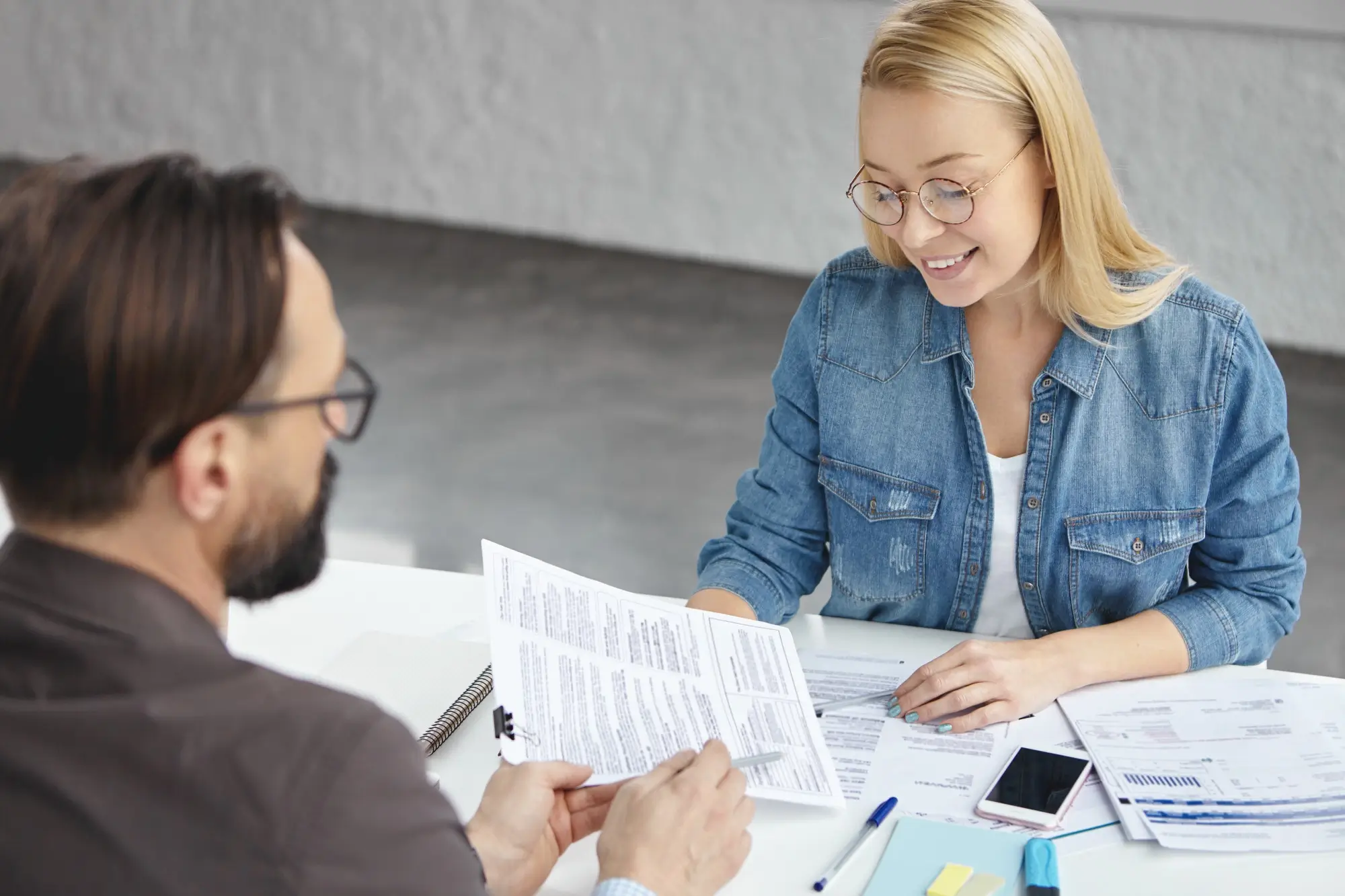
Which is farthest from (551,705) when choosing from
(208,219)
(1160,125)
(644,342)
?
(1160,125)

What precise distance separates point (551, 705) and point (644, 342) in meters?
3.76

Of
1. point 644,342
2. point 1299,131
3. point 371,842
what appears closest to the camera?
point 371,842

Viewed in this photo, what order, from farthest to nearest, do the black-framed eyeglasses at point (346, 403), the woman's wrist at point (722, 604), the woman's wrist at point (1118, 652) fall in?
the woman's wrist at point (722, 604)
the woman's wrist at point (1118, 652)
the black-framed eyeglasses at point (346, 403)

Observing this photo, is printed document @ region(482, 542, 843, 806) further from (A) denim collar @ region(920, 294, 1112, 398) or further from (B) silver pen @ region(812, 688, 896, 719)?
(A) denim collar @ region(920, 294, 1112, 398)

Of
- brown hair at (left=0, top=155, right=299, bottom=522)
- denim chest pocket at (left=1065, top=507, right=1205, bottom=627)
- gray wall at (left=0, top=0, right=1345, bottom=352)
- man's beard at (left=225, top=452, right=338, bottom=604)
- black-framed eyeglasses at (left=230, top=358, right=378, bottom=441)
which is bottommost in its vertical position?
gray wall at (left=0, top=0, right=1345, bottom=352)

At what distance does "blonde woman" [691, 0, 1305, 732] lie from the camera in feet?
4.76

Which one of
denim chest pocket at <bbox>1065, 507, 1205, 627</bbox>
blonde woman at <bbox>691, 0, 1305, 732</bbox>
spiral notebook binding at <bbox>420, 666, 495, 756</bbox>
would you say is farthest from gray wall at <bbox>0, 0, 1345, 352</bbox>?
spiral notebook binding at <bbox>420, 666, 495, 756</bbox>

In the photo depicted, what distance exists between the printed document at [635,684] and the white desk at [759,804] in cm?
6

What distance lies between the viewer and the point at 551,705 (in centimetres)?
120

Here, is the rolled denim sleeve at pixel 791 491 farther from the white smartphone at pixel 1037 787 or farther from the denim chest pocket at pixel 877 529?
the white smartphone at pixel 1037 787

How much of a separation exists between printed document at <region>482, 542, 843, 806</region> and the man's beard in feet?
0.74

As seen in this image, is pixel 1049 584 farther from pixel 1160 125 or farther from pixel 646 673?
pixel 1160 125

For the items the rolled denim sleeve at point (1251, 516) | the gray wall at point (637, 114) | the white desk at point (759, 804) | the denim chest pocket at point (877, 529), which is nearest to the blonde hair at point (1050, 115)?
the rolled denim sleeve at point (1251, 516)

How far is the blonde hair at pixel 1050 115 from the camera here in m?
1.43
